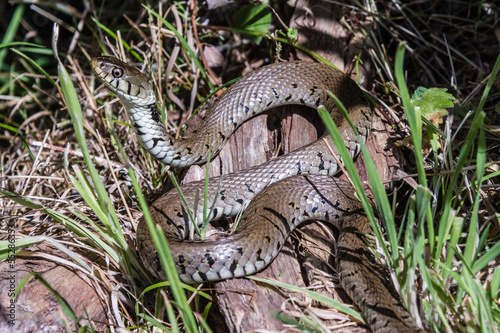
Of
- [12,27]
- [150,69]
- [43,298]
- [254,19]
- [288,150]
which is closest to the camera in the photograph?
[43,298]

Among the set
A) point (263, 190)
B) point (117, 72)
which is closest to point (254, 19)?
point (117, 72)

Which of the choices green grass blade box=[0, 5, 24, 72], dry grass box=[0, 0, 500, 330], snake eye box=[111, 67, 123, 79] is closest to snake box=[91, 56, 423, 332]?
snake eye box=[111, 67, 123, 79]

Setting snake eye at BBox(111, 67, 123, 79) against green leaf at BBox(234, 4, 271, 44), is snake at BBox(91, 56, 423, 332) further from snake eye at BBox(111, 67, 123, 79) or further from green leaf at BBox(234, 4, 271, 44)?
green leaf at BBox(234, 4, 271, 44)

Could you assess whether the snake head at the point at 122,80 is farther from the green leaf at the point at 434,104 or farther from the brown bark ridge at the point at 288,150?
the green leaf at the point at 434,104

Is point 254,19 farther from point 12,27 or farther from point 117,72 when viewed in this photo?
point 12,27

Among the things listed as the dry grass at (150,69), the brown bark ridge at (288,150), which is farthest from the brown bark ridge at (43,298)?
the brown bark ridge at (288,150)

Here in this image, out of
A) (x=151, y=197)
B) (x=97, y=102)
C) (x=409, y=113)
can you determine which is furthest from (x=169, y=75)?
(x=409, y=113)

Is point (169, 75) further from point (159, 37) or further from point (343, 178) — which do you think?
point (343, 178)
